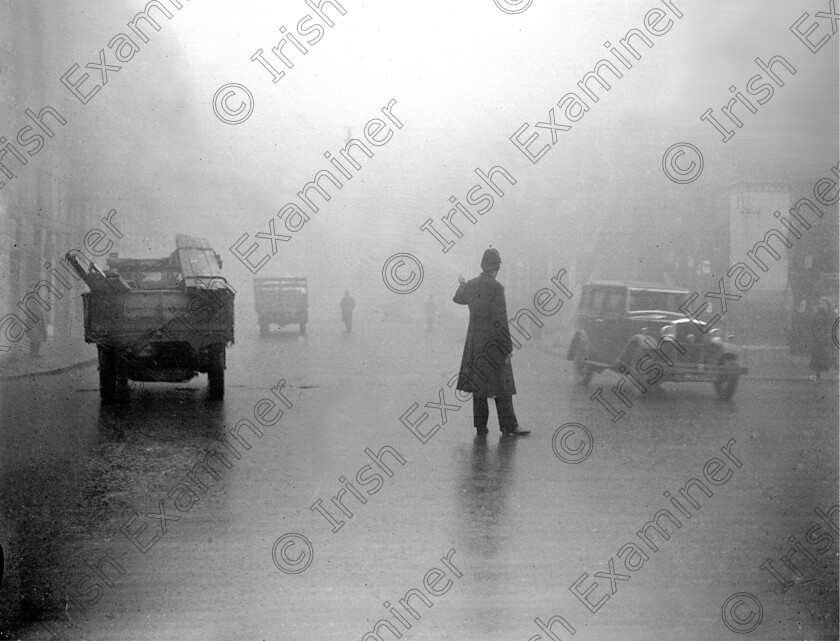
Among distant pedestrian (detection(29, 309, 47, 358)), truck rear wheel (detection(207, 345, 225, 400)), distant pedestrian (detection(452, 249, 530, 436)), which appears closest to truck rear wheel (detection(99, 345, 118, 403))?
truck rear wheel (detection(207, 345, 225, 400))

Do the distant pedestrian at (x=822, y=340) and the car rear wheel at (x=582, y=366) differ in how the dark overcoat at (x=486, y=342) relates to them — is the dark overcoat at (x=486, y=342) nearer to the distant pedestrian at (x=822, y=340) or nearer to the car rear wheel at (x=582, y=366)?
the car rear wheel at (x=582, y=366)

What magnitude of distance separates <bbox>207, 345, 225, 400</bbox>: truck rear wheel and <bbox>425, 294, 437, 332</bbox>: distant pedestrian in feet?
11.2

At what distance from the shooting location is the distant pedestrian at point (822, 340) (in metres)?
8.42

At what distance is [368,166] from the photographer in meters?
7.73

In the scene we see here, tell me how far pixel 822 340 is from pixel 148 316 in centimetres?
723

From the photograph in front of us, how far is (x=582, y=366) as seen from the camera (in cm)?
1036

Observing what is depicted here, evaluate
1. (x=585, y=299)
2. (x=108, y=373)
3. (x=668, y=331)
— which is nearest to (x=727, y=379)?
(x=668, y=331)

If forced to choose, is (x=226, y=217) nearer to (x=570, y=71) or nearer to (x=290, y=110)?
(x=290, y=110)

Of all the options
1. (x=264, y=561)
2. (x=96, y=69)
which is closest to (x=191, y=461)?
(x=264, y=561)

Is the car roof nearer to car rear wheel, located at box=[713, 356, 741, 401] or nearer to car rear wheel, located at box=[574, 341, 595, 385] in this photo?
car rear wheel, located at box=[574, 341, 595, 385]

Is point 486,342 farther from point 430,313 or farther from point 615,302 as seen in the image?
point 615,302

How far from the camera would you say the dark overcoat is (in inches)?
314

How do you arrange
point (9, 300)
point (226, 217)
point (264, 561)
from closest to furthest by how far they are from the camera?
point (264, 561), point (226, 217), point (9, 300)

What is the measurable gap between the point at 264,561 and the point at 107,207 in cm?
550
